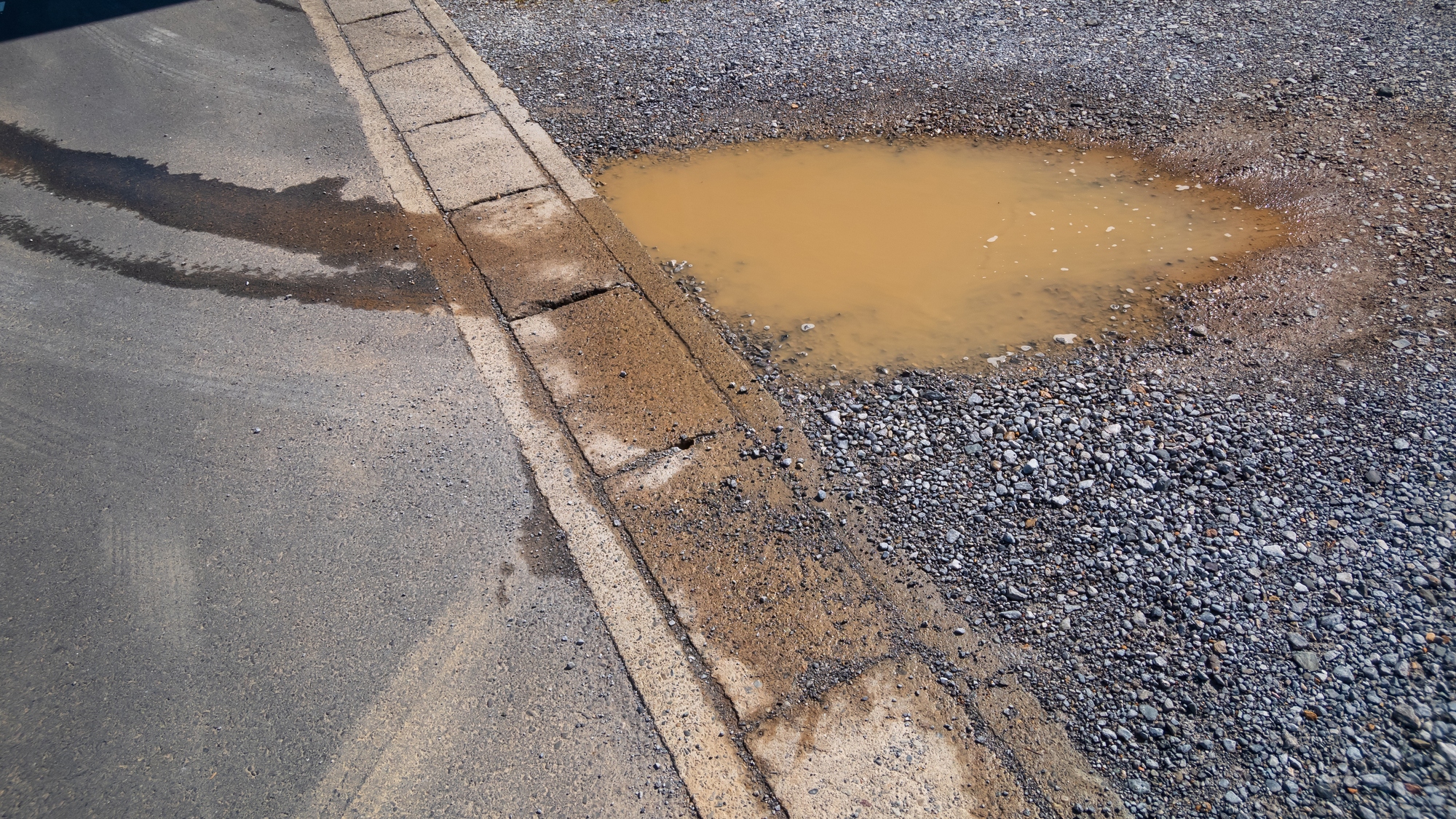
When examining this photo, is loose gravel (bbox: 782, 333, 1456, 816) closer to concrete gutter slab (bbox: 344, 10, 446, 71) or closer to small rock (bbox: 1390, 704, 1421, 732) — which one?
small rock (bbox: 1390, 704, 1421, 732)

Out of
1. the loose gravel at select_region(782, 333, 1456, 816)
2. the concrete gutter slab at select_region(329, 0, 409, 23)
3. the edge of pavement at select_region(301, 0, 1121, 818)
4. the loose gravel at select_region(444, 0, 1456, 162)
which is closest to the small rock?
the loose gravel at select_region(782, 333, 1456, 816)

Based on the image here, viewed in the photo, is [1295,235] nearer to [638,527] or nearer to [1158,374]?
[1158,374]

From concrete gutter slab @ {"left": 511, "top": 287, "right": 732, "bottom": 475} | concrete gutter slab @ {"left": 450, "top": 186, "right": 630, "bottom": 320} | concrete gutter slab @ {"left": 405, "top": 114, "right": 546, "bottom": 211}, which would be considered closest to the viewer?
concrete gutter slab @ {"left": 511, "top": 287, "right": 732, "bottom": 475}

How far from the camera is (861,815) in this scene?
269 centimetres

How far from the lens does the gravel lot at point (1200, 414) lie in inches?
110

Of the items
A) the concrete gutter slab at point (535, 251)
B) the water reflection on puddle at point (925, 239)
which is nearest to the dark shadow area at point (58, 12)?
the concrete gutter slab at point (535, 251)

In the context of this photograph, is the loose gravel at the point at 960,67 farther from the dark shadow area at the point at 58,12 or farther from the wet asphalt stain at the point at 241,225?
the dark shadow area at the point at 58,12

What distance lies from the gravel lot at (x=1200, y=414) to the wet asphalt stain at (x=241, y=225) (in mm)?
1754

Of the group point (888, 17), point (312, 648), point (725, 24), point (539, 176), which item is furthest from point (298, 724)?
point (888, 17)

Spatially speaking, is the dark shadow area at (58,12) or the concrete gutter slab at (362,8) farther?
the concrete gutter slab at (362,8)

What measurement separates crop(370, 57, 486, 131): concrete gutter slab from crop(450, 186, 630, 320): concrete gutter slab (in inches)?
56.6

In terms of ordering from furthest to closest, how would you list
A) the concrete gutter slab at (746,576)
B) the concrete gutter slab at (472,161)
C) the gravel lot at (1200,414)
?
1. the concrete gutter slab at (472,161)
2. the concrete gutter slab at (746,576)
3. the gravel lot at (1200,414)

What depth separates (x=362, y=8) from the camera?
7.93m

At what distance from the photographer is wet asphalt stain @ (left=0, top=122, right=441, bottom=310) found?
485cm
